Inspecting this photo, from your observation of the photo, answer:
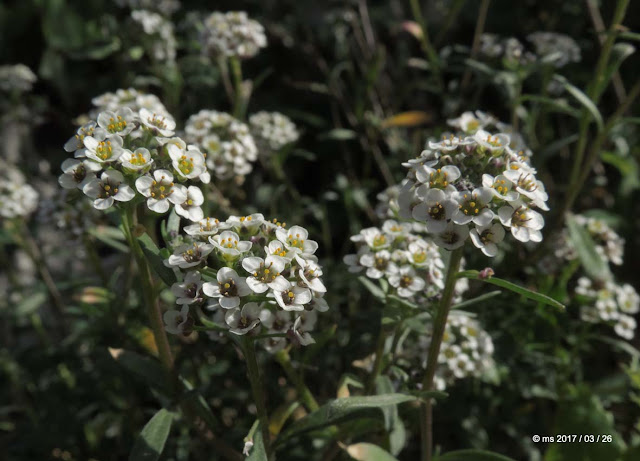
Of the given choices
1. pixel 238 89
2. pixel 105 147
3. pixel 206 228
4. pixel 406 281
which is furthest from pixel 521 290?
pixel 238 89

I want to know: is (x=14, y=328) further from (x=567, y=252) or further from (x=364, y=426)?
(x=567, y=252)

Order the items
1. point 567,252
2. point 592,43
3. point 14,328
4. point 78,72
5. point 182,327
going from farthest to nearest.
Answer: point 78,72 → point 592,43 → point 14,328 → point 567,252 → point 182,327

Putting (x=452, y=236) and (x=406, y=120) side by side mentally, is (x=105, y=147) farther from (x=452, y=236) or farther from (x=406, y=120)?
(x=406, y=120)

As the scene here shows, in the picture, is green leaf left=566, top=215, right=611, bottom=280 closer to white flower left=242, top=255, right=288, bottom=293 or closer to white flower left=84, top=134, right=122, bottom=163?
white flower left=242, top=255, right=288, bottom=293

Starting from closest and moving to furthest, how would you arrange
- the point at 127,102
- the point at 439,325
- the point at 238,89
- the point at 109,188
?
the point at 109,188
the point at 439,325
the point at 127,102
the point at 238,89

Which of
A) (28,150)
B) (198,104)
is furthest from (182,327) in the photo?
(28,150)

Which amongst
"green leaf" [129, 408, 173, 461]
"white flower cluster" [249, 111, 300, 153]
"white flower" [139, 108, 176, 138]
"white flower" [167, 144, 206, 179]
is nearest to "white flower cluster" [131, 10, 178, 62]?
"white flower cluster" [249, 111, 300, 153]

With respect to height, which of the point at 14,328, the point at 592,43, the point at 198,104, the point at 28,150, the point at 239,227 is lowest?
the point at 14,328
